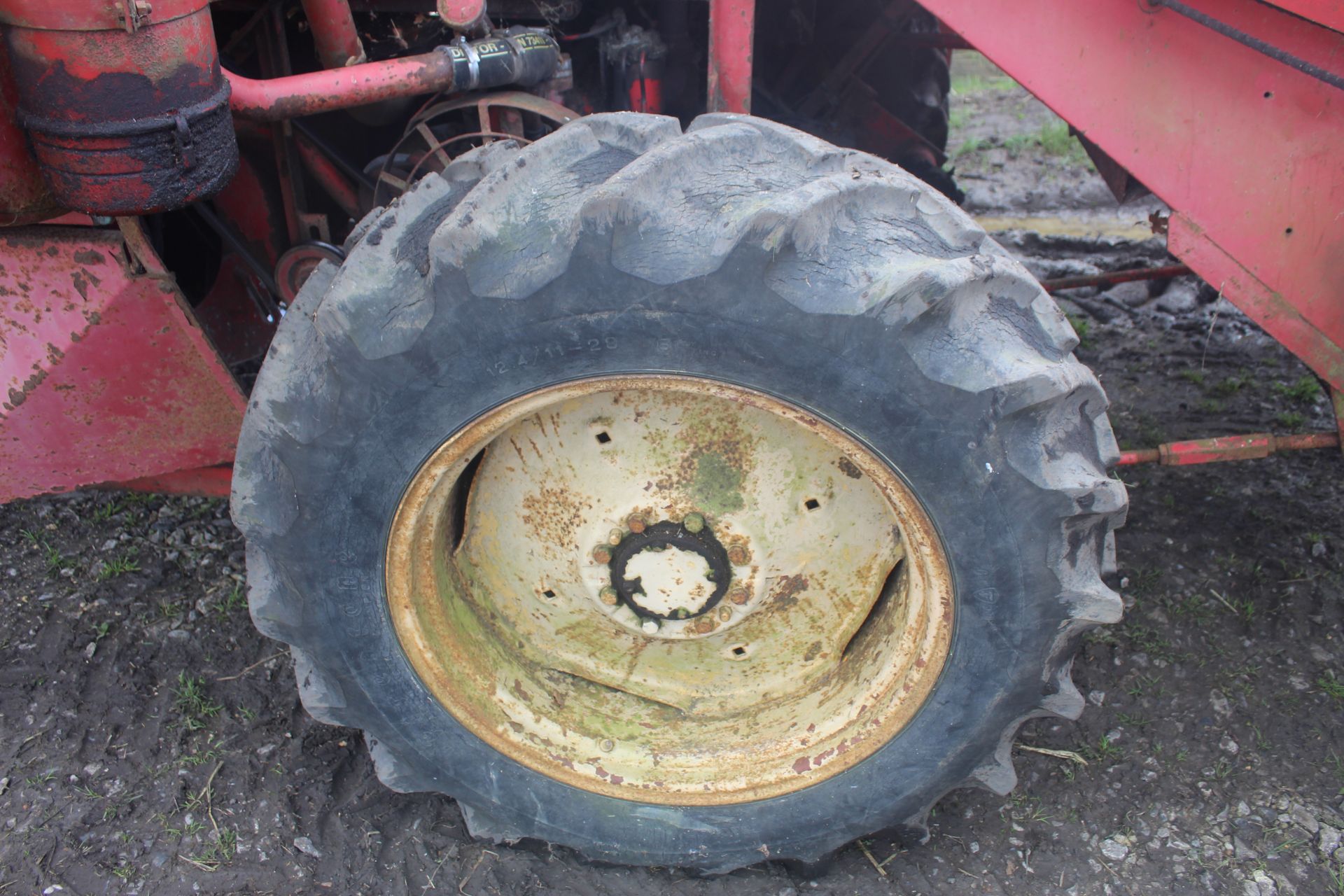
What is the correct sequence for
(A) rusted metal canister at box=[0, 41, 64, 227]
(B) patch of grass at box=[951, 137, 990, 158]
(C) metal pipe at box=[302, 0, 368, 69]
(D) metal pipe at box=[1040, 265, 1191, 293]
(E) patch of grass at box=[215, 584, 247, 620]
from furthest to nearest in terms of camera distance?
(B) patch of grass at box=[951, 137, 990, 158]
(D) metal pipe at box=[1040, 265, 1191, 293]
(E) patch of grass at box=[215, 584, 247, 620]
(C) metal pipe at box=[302, 0, 368, 69]
(A) rusted metal canister at box=[0, 41, 64, 227]

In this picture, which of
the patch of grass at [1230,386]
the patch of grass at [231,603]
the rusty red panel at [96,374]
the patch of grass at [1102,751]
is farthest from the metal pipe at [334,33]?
the patch of grass at [1230,386]

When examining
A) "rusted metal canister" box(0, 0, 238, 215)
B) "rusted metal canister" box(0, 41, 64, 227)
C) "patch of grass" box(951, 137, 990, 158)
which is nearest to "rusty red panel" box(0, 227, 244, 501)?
"rusted metal canister" box(0, 41, 64, 227)

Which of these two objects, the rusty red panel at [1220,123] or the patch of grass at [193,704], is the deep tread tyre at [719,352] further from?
the patch of grass at [193,704]

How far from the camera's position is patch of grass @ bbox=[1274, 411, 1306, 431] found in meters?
3.49

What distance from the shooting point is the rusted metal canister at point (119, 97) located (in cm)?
154

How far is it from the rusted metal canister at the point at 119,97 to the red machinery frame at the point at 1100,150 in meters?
0.14

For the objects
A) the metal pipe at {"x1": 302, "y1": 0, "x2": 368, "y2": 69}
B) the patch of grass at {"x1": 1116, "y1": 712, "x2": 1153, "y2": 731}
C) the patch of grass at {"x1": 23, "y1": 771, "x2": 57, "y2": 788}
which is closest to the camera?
the metal pipe at {"x1": 302, "y1": 0, "x2": 368, "y2": 69}

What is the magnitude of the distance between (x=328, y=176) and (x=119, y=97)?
805 mm

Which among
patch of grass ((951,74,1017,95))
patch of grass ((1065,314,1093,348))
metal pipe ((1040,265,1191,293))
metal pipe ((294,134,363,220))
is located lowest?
patch of grass ((951,74,1017,95))

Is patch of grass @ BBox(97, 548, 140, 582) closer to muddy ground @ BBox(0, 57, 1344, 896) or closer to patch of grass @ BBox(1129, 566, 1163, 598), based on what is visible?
muddy ground @ BBox(0, 57, 1344, 896)

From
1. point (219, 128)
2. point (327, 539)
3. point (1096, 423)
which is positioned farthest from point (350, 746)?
point (1096, 423)

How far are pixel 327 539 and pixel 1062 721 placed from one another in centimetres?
176

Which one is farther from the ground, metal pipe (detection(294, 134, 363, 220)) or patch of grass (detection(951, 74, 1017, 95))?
metal pipe (detection(294, 134, 363, 220))

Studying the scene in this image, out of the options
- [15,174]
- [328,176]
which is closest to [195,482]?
[328,176]
